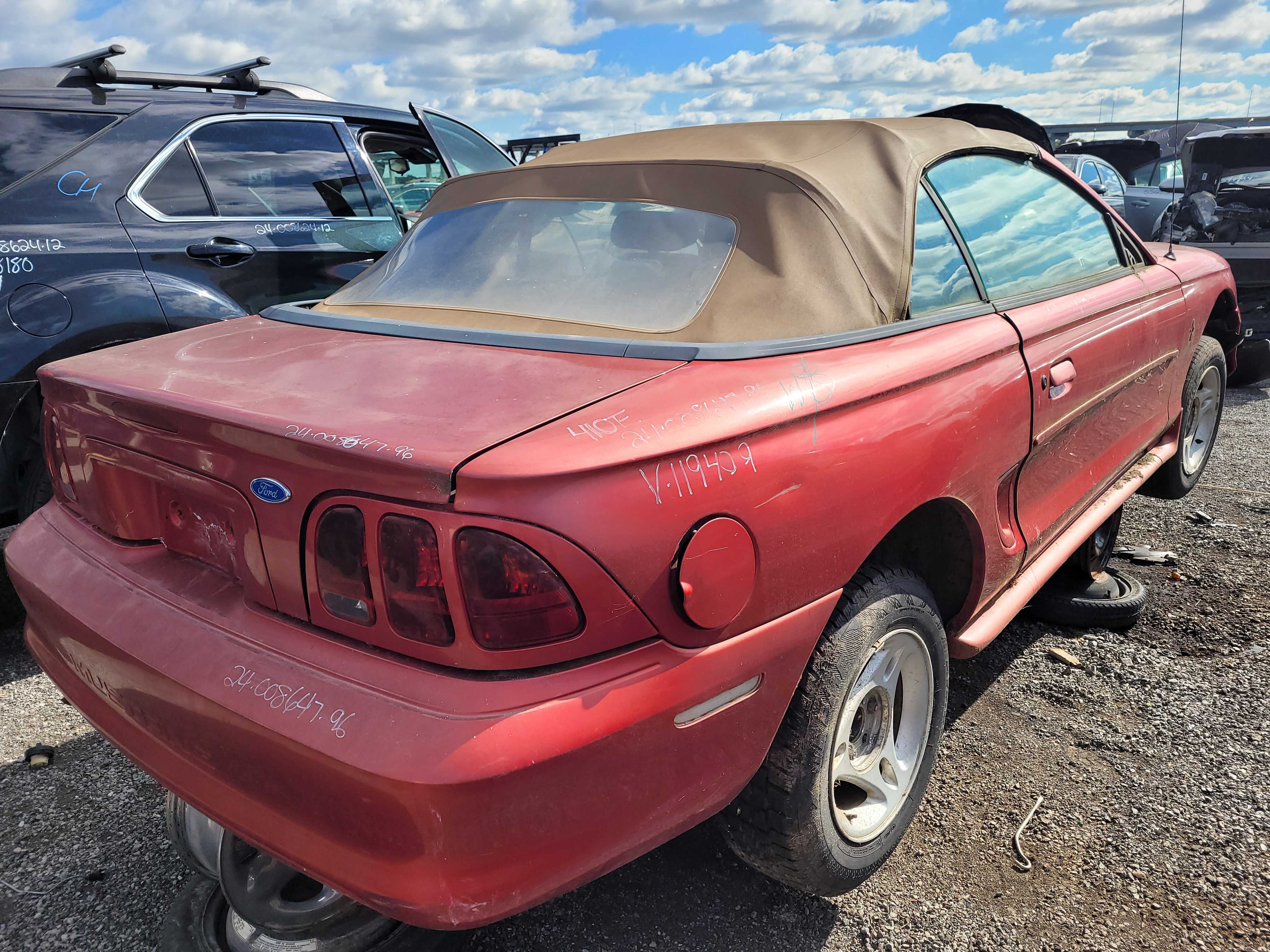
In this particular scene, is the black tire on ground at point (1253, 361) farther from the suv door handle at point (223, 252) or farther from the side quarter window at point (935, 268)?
the suv door handle at point (223, 252)

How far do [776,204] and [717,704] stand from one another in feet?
3.85

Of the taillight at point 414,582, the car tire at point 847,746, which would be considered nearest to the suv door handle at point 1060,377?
the car tire at point 847,746

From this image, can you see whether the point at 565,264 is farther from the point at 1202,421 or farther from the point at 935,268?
the point at 1202,421

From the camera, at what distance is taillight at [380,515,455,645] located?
4.55 feet

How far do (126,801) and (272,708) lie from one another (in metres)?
1.34

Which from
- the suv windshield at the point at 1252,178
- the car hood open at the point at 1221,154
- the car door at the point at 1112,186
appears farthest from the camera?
the car door at the point at 1112,186

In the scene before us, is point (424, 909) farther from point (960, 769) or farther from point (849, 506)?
point (960, 769)

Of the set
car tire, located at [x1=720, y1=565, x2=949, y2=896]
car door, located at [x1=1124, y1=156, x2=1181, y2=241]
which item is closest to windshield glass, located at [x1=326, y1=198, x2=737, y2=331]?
car tire, located at [x1=720, y1=565, x2=949, y2=896]

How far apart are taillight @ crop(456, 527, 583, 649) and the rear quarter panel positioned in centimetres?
5

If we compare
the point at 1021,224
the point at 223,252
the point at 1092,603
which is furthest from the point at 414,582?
the point at 223,252

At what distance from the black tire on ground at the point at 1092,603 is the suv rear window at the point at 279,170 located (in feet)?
11.4

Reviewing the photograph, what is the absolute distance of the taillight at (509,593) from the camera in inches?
53.6

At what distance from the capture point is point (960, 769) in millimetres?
2521

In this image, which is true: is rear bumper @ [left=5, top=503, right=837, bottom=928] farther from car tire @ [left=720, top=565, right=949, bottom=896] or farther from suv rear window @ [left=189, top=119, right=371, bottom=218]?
suv rear window @ [left=189, top=119, right=371, bottom=218]
